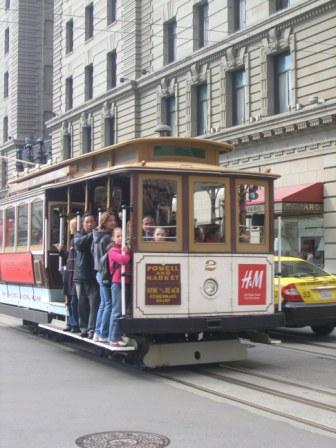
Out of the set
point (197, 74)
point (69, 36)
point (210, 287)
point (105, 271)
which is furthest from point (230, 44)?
point (105, 271)

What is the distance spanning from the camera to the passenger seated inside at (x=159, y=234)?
9398mm

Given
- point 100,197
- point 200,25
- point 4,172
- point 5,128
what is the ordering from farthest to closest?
point 4,172, point 5,128, point 200,25, point 100,197

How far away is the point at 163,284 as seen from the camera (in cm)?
928

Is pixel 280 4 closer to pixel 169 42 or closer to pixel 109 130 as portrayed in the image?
pixel 169 42

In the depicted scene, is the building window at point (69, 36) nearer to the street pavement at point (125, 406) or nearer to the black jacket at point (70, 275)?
the black jacket at point (70, 275)

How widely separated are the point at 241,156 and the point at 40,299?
56.2 ft

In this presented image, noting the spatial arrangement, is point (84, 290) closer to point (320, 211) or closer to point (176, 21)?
point (320, 211)

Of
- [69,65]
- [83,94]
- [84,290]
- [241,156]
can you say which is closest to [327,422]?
[84,290]

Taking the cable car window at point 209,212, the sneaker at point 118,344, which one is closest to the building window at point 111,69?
the cable car window at point 209,212

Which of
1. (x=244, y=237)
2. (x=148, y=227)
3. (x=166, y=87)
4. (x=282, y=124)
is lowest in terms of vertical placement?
(x=244, y=237)

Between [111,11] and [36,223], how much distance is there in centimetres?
2995

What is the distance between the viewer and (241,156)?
2817cm

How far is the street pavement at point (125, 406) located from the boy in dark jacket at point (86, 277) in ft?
2.35

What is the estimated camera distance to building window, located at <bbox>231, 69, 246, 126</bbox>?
28922mm
